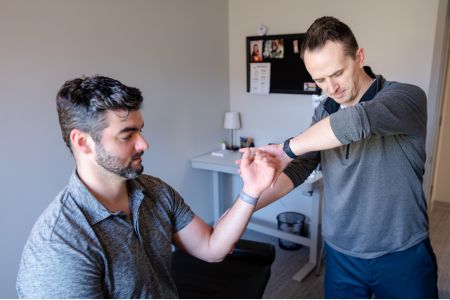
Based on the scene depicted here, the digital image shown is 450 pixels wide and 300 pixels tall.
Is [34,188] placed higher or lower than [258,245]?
higher

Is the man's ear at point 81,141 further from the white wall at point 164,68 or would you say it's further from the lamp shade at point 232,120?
the lamp shade at point 232,120

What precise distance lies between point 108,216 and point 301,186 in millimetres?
2027

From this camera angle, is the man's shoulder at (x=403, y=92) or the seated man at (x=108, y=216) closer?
the seated man at (x=108, y=216)

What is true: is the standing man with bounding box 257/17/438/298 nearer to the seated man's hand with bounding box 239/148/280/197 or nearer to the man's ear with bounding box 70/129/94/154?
the seated man's hand with bounding box 239/148/280/197

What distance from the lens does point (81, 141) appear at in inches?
42.6

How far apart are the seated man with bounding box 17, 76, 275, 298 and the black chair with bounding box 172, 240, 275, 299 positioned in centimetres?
68

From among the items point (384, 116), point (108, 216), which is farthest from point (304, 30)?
point (108, 216)

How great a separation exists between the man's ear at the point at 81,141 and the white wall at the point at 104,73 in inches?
44.4

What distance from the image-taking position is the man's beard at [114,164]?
3.56ft

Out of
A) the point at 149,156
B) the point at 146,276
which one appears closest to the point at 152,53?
the point at 149,156

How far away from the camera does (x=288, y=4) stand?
10.0 ft

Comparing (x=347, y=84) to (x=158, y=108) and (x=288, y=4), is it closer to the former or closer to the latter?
(x=158, y=108)

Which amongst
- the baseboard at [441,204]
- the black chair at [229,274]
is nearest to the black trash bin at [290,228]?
the black chair at [229,274]

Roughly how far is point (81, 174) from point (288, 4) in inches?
101
